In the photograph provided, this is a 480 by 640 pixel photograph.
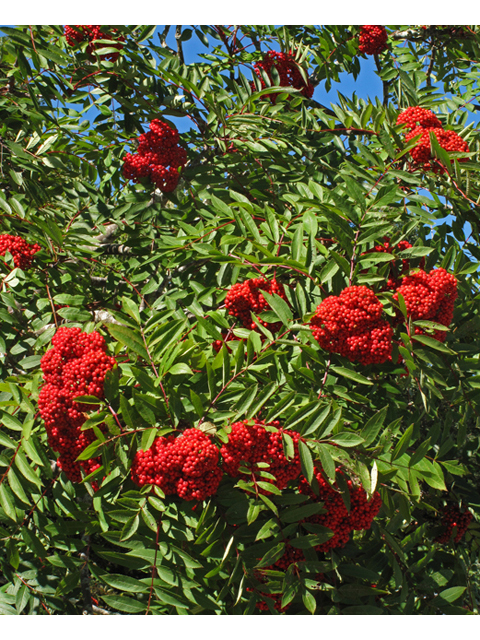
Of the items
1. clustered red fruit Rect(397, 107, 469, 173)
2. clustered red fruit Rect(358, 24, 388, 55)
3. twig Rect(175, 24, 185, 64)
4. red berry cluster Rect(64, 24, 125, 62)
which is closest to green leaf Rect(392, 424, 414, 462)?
clustered red fruit Rect(397, 107, 469, 173)

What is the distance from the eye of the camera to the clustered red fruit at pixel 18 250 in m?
3.05

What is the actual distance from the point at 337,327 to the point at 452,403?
1.00 m

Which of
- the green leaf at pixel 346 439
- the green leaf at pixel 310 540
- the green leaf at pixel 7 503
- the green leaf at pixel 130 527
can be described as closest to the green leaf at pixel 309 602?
the green leaf at pixel 310 540

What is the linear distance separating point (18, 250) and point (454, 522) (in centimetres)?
369

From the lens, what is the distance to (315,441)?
6.85 feet

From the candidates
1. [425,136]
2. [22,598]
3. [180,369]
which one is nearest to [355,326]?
[180,369]

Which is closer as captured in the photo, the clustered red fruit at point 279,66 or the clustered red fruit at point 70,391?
the clustered red fruit at point 70,391

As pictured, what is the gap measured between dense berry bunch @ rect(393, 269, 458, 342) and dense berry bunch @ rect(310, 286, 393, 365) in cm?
17

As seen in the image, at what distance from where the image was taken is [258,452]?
2094 mm

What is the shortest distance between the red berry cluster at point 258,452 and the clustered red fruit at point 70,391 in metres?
0.65

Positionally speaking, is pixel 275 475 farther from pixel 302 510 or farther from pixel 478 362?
pixel 478 362

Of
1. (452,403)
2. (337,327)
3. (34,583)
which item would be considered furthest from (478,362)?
(34,583)

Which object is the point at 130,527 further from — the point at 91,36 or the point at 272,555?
the point at 91,36

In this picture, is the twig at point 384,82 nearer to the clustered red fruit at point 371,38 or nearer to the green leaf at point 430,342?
the clustered red fruit at point 371,38
